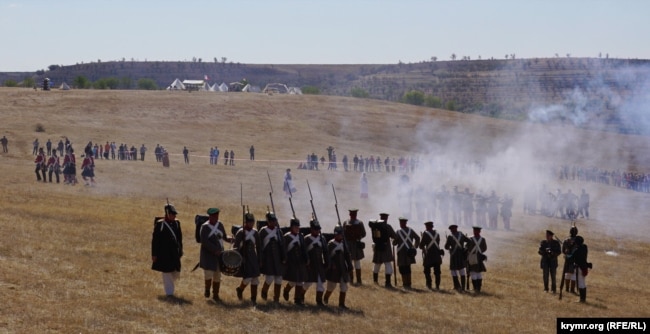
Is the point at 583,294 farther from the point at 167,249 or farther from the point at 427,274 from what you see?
the point at 167,249

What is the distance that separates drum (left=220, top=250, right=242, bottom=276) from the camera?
18.3 m

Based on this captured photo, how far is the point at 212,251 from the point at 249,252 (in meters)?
0.77

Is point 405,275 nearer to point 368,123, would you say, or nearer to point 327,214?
point 327,214

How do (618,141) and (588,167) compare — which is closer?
(588,167)

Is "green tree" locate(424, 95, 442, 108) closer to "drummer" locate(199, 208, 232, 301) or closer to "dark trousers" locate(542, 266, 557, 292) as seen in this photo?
"dark trousers" locate(542, 266, 557, 292)

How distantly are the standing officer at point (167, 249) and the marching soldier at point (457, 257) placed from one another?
829 cm

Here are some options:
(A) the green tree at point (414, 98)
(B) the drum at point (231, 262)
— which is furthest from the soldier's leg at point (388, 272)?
(A) the green tree at point (414, 98)

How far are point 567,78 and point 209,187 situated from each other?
8595cm

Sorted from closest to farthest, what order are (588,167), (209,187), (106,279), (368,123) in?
1. (106,279)
2. (209,187)
3. (588,167)
4. (368,123)

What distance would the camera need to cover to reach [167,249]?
1831 centimetres

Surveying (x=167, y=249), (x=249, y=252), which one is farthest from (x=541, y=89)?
(x=167, y=249)

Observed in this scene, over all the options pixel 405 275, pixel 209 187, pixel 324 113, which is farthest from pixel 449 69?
pixel 405 275

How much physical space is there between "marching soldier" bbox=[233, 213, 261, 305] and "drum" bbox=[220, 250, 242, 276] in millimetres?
228

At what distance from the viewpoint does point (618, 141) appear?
252ft
